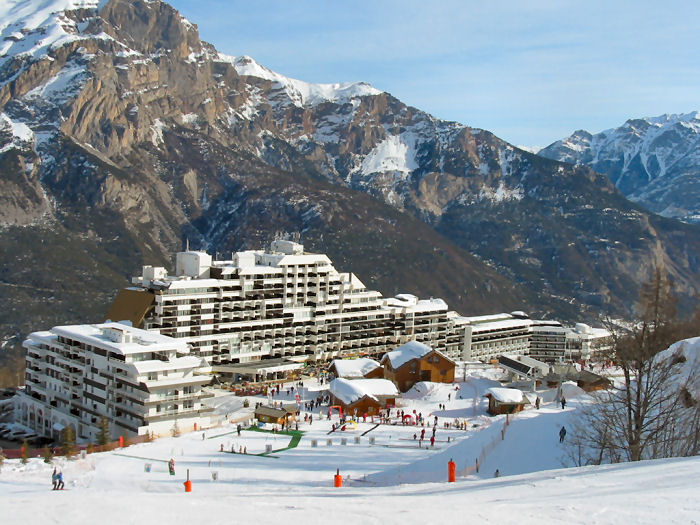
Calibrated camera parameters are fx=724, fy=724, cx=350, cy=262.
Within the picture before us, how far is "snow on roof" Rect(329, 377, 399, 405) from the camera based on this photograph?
231ft

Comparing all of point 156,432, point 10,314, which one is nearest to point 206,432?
point 156,432

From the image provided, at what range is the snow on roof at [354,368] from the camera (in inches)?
3366

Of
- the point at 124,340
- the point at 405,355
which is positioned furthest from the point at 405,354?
the point at 124,340

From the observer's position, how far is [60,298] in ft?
607

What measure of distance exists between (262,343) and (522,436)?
59334mm

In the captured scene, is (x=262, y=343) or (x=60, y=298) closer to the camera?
(x=262, y=343)

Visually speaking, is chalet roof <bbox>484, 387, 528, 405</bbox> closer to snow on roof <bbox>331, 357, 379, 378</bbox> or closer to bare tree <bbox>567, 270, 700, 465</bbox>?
snow on roof <bbox>331, 357, 379, 378</bbox>

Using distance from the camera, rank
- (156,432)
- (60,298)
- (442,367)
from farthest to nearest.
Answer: (60,298) → (442,367) → (156,432)

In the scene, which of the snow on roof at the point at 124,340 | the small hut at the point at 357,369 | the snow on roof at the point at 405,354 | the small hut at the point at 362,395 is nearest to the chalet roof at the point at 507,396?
the small hut at the point at 362,395

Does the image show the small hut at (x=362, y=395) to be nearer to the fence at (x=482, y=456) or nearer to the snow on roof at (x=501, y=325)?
the fence at (x=482, y=456)

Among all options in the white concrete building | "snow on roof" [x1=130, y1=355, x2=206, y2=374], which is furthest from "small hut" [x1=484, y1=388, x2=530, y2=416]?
"snow on roof" [x1=130, y1=355, x2=206, y2=374]

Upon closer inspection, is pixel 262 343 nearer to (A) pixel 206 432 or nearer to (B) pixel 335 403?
(B) pixel 335 403

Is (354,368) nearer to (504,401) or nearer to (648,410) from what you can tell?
(504,401)

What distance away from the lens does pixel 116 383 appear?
65312 mm
